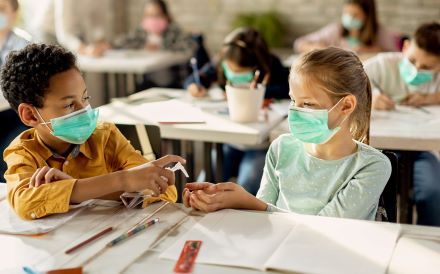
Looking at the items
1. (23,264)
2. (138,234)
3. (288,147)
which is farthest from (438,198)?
(23,264)

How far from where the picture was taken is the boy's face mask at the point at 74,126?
1.74m

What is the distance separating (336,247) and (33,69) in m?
0.90

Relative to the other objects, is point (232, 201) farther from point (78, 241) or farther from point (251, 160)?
point (251, 160)

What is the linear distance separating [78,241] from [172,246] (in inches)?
8.1

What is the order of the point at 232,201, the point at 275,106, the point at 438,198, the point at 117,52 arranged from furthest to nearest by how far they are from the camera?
the point at 117,52, the point at 275,106, the point at 438,198, the point at 232,201

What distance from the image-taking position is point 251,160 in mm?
3082

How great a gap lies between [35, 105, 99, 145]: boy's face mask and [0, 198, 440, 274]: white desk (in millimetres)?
264

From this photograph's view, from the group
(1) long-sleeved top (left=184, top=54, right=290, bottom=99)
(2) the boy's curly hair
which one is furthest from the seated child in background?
(2) the boy's curly hair

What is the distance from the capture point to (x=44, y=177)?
1567 millimetres

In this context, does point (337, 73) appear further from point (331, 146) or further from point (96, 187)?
point (96, 187)

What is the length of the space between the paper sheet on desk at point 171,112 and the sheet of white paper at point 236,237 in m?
1.18

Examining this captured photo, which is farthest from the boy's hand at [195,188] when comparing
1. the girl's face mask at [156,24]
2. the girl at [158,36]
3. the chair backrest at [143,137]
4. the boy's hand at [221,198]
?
the girl's face mask at [156,24]

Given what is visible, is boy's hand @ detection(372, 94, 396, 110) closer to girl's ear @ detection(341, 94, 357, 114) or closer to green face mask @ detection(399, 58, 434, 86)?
green face mask @ detection(399, 58, 434, 86)

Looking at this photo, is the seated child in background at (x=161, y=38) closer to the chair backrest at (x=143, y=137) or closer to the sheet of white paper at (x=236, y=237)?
the chair backrest at (x=143, y=137)
